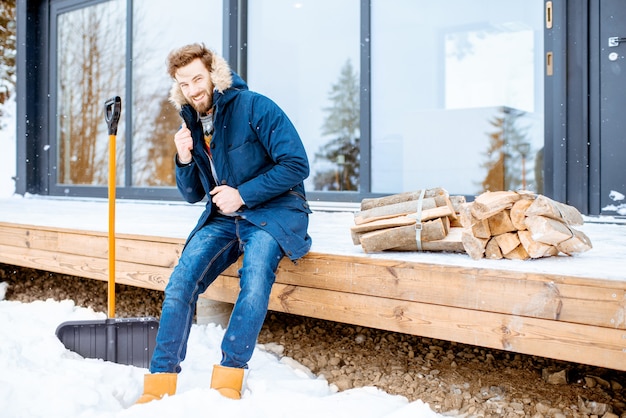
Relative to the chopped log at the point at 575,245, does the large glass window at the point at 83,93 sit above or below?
above

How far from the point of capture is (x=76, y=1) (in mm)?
6492

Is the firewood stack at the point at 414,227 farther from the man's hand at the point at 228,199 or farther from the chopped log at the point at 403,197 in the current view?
the man's hand at the point at 228,199

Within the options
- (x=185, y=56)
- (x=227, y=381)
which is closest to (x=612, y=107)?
(x=185, y=56)

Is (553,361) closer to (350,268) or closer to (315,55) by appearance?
(350,268)

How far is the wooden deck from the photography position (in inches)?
67.1

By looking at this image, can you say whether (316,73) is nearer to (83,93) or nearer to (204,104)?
(83,93)

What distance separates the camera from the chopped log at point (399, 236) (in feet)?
7.34

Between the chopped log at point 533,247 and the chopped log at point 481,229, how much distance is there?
11 cm

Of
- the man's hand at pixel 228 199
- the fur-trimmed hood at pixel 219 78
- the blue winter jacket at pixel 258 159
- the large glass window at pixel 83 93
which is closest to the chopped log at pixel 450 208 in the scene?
the blue winter jacket at pixel 258 159

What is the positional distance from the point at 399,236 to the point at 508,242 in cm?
39

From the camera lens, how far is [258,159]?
2262 mm

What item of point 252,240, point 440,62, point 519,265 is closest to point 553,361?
point 519,265

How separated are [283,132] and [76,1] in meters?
5.34

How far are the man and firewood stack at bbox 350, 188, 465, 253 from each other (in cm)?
26
